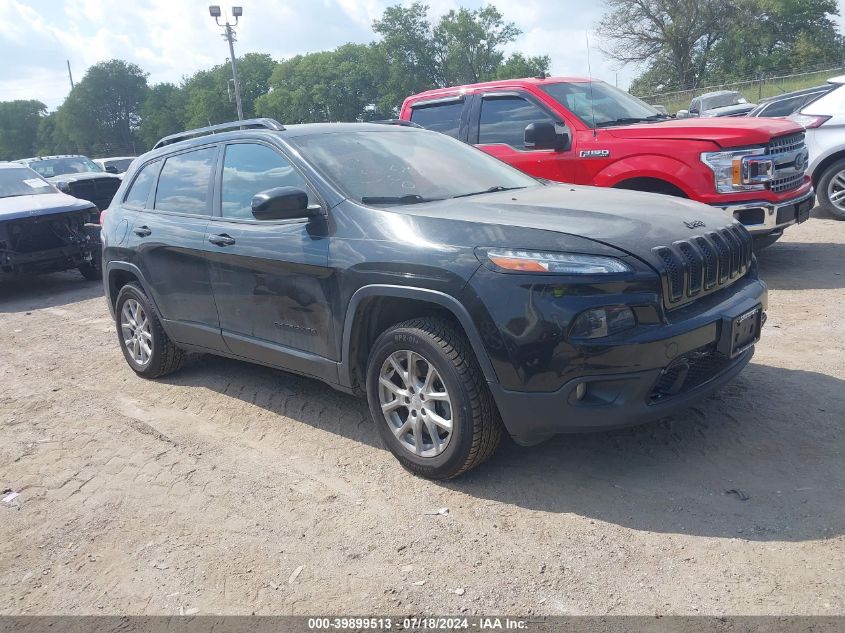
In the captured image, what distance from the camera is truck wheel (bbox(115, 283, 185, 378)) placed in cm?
554

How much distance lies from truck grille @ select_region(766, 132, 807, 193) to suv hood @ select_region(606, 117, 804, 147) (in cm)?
7

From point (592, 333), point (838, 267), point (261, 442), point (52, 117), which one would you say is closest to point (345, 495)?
point (261, 442)

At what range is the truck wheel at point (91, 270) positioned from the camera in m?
10.7

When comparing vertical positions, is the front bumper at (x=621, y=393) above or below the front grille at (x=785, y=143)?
below

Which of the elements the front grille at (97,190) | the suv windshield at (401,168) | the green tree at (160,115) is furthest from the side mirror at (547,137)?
the green tree at (160,115)

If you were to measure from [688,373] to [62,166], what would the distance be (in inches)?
675

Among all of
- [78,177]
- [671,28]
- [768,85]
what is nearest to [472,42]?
[671,28]

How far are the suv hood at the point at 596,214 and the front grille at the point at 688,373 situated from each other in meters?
0.49

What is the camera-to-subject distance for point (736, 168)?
6520mm

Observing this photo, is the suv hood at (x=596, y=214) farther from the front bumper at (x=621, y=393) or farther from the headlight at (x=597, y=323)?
the front bumper at (x=621, y=393)

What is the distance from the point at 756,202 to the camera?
658 centimetres

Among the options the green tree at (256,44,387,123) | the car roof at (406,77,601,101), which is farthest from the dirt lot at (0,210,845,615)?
the green tree at (256,44,387,123)

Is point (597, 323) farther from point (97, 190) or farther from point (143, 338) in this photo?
point (97, 190)

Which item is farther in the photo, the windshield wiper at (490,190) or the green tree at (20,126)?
the green tree at (20,126)
